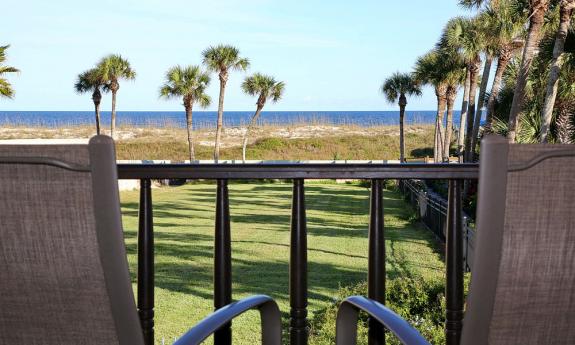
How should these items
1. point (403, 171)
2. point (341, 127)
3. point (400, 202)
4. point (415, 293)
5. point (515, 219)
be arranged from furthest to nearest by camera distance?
point (341, 127) < point (400, 202) < point (415, 293) < point (403, 171) < point (515, 219)

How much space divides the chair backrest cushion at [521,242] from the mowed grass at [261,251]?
7.37 meters

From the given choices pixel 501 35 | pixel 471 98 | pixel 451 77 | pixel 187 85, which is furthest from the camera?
pixel 187 85

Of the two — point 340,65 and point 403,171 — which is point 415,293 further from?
point 340,65

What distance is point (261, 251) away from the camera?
1471 cm

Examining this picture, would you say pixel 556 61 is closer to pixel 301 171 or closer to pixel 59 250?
pixel 301 171

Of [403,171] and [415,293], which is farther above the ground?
[403,171]

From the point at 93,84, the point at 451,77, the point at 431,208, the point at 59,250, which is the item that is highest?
the point at 451,77

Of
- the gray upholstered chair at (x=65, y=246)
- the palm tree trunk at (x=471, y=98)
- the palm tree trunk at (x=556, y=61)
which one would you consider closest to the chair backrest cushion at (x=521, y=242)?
the gray upholstered chair at (x=65, y=246)

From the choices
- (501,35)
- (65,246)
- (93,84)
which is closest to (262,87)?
(93,84)

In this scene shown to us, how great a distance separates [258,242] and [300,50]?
202 ft

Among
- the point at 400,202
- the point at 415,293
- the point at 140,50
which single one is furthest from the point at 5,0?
the point at 415,293

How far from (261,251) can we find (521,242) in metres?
13.9

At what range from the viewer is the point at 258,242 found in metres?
15.8

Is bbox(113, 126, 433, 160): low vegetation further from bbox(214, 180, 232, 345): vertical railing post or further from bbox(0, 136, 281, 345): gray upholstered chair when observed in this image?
bbox(0, 136, 281, 345): gray upholstered chair
